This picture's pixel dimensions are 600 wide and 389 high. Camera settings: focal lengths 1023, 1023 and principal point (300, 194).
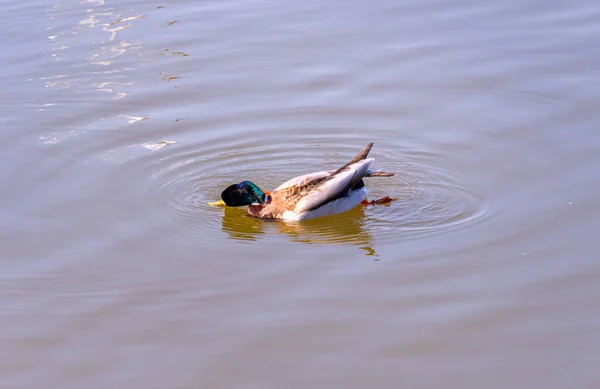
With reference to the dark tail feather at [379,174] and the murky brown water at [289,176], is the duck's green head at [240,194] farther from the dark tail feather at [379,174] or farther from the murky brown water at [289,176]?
the dark tail feather at [379,174]

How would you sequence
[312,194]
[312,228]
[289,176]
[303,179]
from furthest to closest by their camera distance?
[289,176], [303,179], [312,194], [312,228]

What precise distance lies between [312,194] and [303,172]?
838mm

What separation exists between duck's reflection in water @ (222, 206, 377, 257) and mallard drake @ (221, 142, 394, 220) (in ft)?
0.20

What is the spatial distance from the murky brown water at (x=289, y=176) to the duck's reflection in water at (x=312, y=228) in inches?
1.4

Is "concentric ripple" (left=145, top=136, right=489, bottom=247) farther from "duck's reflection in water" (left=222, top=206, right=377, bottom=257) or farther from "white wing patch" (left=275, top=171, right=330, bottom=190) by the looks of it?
"white wing patch" (left=275, top=171, right=330, bottom=190)

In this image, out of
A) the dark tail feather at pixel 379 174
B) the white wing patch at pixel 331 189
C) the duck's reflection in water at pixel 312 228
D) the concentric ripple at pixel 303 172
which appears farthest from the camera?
the dark tail feather at pixel 379 174

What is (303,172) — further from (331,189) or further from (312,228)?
(312,228)

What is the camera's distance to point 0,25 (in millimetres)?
13016

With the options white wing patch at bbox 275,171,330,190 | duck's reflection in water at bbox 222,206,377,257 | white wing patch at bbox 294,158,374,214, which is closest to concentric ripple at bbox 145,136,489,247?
duck's reflection in water at bbox 222,206,377,257

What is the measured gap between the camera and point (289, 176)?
901 centimetres

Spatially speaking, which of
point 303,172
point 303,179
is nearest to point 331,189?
point 303,179

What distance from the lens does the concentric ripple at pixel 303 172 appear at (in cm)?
779

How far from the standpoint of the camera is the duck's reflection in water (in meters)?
7.68

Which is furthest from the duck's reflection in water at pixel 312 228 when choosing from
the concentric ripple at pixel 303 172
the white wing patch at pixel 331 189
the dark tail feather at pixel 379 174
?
the dark tail feather at pixel 379 174
